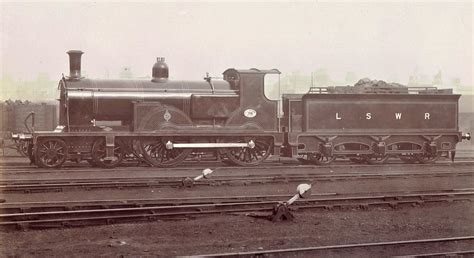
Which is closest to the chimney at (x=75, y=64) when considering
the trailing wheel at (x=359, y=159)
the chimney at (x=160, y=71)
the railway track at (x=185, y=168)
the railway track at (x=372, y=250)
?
the chimney at (x=160, y=71)

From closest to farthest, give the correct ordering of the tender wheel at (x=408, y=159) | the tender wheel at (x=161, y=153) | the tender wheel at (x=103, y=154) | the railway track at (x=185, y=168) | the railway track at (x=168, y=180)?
the railway track at (x=168, y=180) → the railway track at (x=185, y=168) → the tender wheel at (x=103, y=154) → the tender wheel at (x=161, y=153) → the tender wheel at (x=408, y=159)

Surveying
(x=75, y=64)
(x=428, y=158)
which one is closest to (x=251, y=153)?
(x=75, y=64)

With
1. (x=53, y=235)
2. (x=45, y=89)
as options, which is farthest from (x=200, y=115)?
(x=45, y=89)

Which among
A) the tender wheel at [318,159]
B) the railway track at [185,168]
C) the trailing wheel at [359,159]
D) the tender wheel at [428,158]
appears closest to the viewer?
the railway track at [185,168]

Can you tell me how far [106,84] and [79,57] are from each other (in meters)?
1.09

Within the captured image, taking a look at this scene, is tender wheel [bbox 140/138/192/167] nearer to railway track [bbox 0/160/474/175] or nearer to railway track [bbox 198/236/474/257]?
railway track [bbox 0/160/474/175]

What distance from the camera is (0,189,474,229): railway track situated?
28.4 ft

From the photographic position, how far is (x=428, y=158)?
19078 millimetres

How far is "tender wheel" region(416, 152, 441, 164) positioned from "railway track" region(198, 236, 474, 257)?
11.4 meters

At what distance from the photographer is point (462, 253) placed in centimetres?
702

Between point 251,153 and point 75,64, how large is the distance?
588 cm

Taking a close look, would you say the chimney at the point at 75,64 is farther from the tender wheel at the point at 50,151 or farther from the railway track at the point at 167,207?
the railway track at the point at 167,207

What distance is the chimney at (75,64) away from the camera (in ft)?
54.2

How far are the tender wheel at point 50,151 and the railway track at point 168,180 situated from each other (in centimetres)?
283
